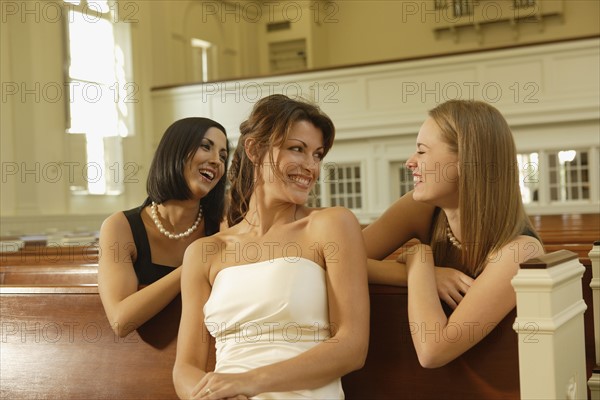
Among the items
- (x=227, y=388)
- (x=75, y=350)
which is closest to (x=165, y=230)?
(x=75, y=350)

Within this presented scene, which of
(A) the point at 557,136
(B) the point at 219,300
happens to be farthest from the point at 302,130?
(A) the point at 557,136

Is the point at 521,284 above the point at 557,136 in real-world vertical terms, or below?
below

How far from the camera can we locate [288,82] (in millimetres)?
11531

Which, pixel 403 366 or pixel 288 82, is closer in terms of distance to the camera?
pixel 403 366

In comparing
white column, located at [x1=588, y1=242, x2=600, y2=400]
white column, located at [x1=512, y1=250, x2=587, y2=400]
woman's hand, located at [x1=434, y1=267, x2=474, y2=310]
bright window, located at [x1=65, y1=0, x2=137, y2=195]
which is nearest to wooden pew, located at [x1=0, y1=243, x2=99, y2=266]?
woman's hand, located at [x1=434, y1=267, x2=474, y2=310]

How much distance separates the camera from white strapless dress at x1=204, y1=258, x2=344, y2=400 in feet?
6.91

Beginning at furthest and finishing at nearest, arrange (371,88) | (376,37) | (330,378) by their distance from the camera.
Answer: (376,37) → (371,88) → (330,378)

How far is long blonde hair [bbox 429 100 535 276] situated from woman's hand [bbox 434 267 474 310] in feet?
0.23

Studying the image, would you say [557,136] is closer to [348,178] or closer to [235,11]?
[348,178]

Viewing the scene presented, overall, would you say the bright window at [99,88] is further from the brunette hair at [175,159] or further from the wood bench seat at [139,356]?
the wood bench seat at [139,356]

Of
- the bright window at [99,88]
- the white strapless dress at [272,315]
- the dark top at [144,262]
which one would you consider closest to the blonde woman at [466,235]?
the white strapless dress at [272,315]

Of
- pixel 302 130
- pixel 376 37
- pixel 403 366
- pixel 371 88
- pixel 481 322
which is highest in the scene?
pixel 376 37

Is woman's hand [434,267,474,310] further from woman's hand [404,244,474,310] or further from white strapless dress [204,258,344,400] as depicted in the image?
white strapless dress [204,258,344,400]

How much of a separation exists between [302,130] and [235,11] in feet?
43.2
